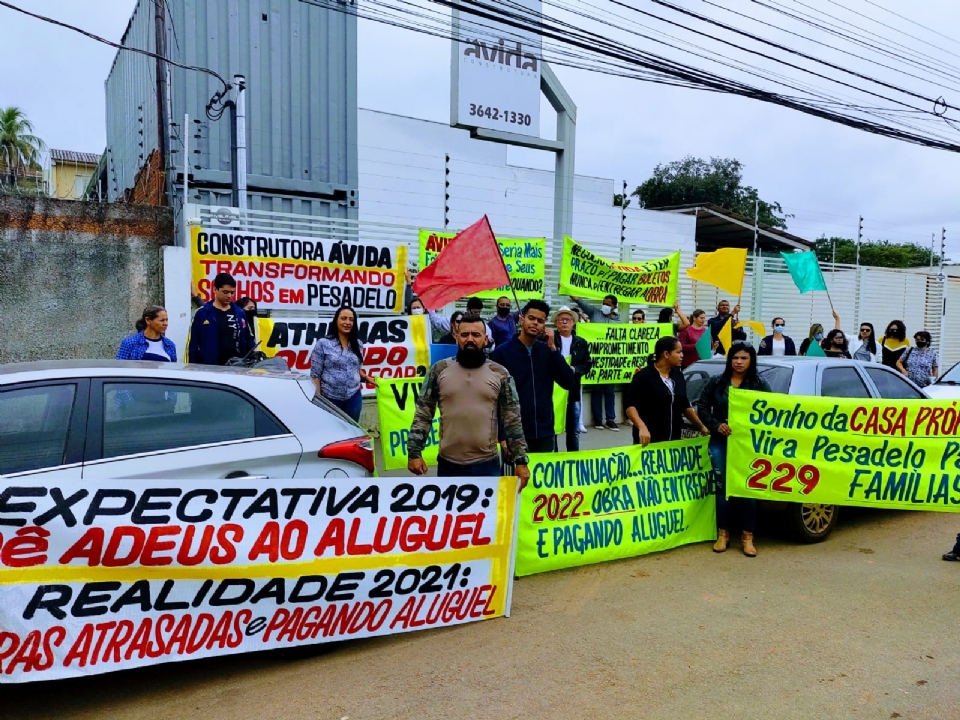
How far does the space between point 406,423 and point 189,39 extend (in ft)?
25.3

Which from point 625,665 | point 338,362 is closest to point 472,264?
point 338,362

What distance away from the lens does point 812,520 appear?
6.34 metres

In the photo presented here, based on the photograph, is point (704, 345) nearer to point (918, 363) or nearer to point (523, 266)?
point (918, 363)

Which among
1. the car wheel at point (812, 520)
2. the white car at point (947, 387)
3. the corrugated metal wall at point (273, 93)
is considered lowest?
the car wheel at point (812, 520)

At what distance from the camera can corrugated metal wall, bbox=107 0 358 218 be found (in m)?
12.0

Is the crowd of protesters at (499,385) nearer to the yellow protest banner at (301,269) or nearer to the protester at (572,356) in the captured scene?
the protester at (572,356)

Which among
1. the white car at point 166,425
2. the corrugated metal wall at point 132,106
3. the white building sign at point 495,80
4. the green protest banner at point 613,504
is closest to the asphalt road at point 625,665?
the green protest banner at point 613,504

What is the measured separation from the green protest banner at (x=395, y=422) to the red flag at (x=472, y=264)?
1129mm

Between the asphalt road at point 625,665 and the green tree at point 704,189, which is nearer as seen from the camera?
the asphalt road at point 625,665

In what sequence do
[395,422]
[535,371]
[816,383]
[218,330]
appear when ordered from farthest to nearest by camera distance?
1. [395,422]
2. [218,330]
3. [816,383]
4. [535,371]

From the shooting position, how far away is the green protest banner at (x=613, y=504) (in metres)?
5.42

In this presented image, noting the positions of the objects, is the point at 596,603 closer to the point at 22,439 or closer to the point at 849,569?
the point at 849,569

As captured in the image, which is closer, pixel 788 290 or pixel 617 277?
pixel 617 277

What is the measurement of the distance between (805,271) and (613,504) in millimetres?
8507
